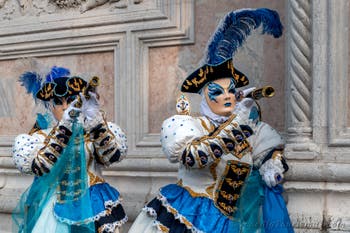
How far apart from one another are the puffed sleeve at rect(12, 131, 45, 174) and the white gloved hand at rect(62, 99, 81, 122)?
0.37 m

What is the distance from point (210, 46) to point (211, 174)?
71 centimetres

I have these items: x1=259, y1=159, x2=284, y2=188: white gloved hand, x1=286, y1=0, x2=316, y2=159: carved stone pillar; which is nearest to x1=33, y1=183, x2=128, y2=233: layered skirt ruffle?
x1=259, y1=159, x2=284, y2=188: white gloved hand

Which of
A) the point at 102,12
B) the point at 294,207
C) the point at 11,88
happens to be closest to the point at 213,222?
the point at 294,207

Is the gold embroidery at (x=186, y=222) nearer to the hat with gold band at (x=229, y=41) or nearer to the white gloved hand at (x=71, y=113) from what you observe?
the hat with gold band at (x=229, y=41)

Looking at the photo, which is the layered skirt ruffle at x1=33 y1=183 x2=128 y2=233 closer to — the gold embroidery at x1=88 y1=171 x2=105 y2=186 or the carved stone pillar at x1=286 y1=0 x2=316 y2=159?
the gold embroidery at x1=88 y1=171 x2=105 y2=186

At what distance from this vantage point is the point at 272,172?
13.1 feet

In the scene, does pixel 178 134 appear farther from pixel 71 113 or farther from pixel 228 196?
pixel 71 113

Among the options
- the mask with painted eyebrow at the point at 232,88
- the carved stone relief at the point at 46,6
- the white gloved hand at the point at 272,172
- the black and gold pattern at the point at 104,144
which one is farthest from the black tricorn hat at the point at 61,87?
the carved stone relief at the point at 46,6

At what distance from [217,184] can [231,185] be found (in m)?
0.07

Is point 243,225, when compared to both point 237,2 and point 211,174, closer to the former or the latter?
point 211,174

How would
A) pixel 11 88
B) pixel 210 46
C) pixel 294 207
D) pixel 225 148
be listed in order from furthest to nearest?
pixel 11 88
pixel 294 207
pixel 210 46
pixel 225 148

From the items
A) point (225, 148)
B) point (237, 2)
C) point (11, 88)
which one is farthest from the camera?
point (11, 88)

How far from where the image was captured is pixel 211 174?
4.02 metres

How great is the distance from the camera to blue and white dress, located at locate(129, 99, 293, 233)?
3812 millimetres
